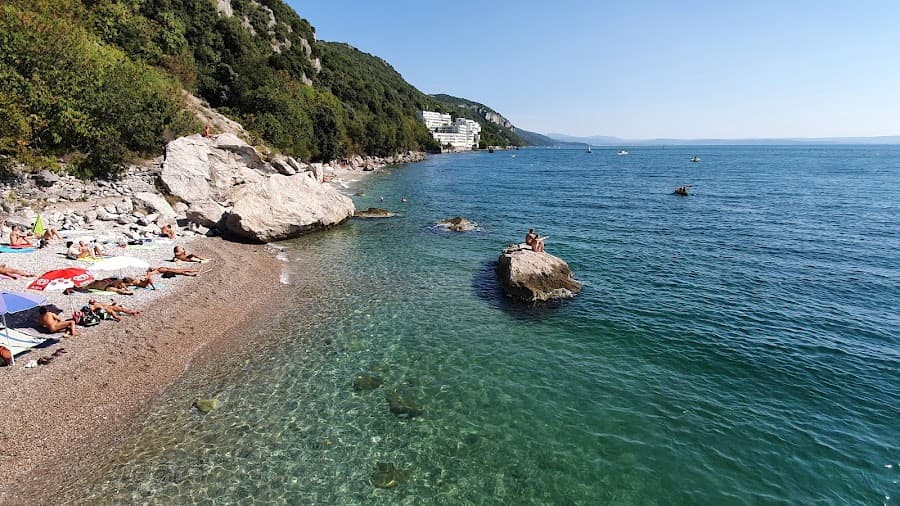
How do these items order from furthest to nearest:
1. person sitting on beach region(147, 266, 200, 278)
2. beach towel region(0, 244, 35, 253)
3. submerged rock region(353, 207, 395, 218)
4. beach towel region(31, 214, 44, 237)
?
submerged rock region(353, 207, 395, 218) → beach towel region(31, 214, 44, 237) → person sitting on beach region(147, 266, 200, 278) → beach towel region(0, 244, 35, 253)

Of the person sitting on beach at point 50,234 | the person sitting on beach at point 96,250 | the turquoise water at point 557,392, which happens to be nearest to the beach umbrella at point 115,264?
the person sitting on beach at point 96,250

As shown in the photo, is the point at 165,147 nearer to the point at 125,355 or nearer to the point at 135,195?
the point at 135,195

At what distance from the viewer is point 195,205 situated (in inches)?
1204

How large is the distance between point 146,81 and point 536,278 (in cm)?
4047

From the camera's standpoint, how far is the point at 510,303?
68.8ft

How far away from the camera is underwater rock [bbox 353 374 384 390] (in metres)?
13.9

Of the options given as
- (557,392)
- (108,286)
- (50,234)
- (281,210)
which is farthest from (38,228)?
(557,392)

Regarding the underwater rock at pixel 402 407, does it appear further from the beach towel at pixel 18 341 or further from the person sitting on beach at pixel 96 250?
the person sitting on beach at pixel 96 250

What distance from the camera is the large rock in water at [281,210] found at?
1142 inches

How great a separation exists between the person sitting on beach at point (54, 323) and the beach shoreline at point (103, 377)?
40cm

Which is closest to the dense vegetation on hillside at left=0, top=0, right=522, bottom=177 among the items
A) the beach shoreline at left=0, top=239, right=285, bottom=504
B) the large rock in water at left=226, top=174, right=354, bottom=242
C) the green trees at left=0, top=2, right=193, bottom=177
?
the green trees at left=0, top=2, right=193, bottom=177

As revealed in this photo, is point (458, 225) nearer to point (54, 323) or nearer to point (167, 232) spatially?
point (167, 232)

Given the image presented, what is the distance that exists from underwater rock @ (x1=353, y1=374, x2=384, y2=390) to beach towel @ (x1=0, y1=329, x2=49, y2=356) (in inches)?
409

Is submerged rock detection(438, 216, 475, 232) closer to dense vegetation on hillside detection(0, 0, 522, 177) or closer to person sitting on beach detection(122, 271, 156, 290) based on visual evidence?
person sitting on beach detection(122, 271, 156, 290)
